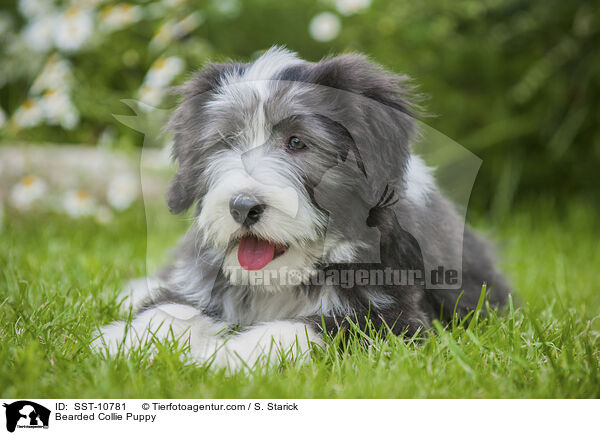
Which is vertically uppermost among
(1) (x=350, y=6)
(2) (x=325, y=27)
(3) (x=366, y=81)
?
(1) (x=350, y=6)

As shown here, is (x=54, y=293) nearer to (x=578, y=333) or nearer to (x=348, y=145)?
(x=348, y=145)

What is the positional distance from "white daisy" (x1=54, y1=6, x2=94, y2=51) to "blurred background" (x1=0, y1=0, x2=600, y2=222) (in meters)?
0.01

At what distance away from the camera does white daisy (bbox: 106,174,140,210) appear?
6035 mm

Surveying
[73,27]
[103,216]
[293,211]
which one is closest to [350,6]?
[73,27]

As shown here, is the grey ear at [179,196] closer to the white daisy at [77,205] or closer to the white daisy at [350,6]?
the white daisy at [77,205]

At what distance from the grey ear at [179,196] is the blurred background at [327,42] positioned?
8.02ft

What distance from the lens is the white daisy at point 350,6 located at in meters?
5.52

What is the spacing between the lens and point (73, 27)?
233 inches

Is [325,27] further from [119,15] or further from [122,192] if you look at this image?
[122,192]

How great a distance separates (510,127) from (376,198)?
4.44 meters

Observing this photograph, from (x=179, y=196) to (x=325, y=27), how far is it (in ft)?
9.35

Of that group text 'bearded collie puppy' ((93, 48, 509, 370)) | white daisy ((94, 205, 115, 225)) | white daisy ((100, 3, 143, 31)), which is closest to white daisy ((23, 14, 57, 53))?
white daisy ((100, 3, 143, 31))
